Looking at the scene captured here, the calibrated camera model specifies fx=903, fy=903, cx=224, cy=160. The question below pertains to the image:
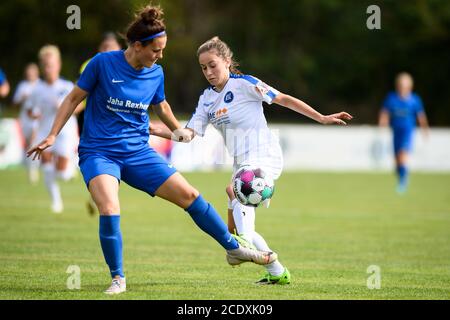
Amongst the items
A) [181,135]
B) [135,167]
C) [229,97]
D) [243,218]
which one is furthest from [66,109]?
[243,218]

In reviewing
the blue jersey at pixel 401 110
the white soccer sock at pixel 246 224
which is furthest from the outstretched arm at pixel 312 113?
the blue jersey at pixel 401 110

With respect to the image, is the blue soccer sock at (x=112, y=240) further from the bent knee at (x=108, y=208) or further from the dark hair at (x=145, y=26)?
the dark hair at (x=145, y=26)

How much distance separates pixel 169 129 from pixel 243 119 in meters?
0.65

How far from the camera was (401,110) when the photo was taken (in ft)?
70.1

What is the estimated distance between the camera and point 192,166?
25.7 m

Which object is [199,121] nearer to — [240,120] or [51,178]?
[240,120]

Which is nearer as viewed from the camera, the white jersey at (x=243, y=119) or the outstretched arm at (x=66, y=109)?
the outstretched arm at (x=66, y=109)

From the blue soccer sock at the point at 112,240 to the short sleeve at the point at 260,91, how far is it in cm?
163

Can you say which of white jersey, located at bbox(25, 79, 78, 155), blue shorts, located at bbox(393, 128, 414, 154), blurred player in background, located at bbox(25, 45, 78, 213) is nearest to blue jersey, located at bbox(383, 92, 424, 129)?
blue shorts, located at bbox(393, 128, 414, 154)

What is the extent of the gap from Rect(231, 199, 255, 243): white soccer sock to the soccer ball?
0.15 metres

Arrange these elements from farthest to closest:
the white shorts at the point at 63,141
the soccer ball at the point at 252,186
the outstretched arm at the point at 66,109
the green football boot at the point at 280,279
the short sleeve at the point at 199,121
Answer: the white shorts at the point at 63,141 < the short sleeve at the point at 199,121 < the green football boot at the point at 280,279 < the soccer ball at the point at 252,186 < the outstretched arm at the point at 66,109

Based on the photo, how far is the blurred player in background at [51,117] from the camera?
14031 millimetres

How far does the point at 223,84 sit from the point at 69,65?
Result: 3946cm
